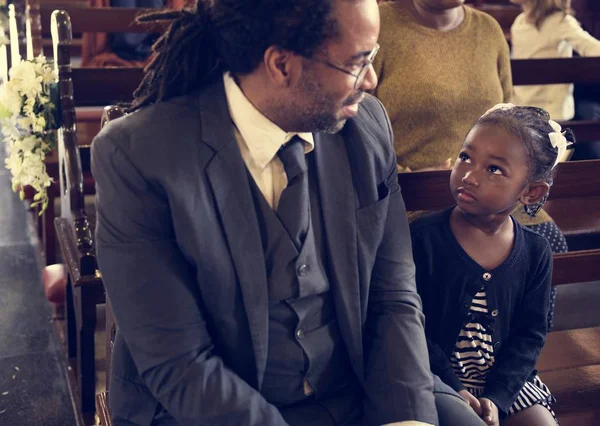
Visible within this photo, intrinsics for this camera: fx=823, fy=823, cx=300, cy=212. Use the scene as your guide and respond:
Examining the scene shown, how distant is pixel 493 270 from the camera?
1.98 meters

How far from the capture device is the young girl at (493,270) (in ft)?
6.37

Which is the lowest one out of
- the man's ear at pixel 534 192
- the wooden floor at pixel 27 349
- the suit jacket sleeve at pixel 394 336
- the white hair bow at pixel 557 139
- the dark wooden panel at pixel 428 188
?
the wooden floor at pixel 27 349

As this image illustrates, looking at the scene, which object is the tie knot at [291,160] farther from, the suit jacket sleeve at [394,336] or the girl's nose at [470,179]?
the girl's nose at [470,179]

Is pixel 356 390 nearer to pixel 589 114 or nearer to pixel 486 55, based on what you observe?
pixel 486 55

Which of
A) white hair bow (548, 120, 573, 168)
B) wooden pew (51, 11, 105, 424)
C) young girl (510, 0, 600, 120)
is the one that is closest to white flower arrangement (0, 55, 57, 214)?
wooden pew (51, 11, 105, 424)

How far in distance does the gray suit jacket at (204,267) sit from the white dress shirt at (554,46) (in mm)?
2773

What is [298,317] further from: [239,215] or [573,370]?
[573,370]

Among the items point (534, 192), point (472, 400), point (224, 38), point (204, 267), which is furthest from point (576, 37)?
point (204, 267)

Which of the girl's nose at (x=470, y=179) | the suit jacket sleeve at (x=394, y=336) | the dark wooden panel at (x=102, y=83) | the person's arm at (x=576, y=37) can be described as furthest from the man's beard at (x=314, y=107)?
the person's arm at (x=576, y=37)

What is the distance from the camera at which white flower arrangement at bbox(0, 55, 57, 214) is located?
308 cm

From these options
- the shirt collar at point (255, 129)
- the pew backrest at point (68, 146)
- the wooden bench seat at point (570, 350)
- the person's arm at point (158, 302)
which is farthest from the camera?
the pew backrest at point (68, 146)

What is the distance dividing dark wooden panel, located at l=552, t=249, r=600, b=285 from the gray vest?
91 centimetres

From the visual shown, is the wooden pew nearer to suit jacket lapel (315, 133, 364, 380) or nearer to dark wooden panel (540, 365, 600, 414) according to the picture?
suit jacket lapel (315, 133, 364, 380)

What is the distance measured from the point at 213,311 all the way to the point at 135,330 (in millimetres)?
152
